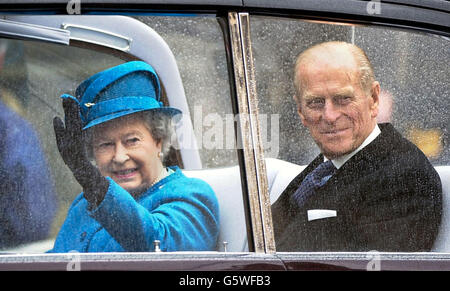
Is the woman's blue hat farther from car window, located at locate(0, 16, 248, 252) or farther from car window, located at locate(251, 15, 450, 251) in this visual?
car window, located at locate(251, 15, 450, 251)

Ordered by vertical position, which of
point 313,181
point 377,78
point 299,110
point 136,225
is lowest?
point 136,225

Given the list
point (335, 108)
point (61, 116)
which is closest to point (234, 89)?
point (335, 108)

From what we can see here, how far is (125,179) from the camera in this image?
201 centimetres

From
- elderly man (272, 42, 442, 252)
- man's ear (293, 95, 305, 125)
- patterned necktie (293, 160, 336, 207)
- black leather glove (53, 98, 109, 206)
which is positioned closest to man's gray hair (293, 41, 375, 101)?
elderly man (272, 42, 442, 252)

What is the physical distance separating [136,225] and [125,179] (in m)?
0.15

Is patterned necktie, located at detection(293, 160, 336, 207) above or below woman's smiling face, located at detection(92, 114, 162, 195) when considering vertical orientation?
below

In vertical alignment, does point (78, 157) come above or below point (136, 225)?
above

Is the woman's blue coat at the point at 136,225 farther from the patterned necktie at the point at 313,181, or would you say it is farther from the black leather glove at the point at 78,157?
the patterned necktie at the point at 313,181

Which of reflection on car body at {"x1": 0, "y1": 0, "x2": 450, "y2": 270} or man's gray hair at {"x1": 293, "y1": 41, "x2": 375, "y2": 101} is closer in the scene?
reflection on car body at {"x1": 0, "y1": 0, "x2": 450, "y2": 270}

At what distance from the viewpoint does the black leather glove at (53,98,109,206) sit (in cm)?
198

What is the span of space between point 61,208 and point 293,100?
0.81 meters

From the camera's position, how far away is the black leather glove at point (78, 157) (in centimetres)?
198

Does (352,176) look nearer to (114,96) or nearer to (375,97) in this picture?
(375,97)

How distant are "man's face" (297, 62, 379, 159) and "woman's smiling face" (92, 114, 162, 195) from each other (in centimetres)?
50
